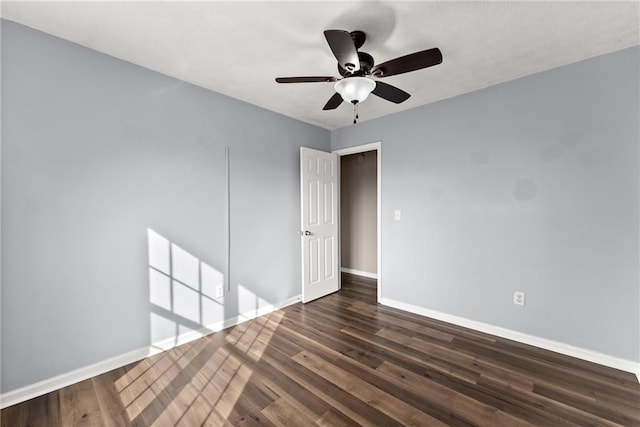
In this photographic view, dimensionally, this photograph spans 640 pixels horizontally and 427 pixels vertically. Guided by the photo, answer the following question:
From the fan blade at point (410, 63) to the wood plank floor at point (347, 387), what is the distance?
222 centimetres

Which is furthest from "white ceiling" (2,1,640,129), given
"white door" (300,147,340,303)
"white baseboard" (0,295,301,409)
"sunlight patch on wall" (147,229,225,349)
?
"white baseboard" (0,295,301,409)

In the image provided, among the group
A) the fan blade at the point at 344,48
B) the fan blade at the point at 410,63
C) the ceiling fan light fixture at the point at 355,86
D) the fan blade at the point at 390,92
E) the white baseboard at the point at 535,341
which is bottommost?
the white baseboard at the point at 535,341

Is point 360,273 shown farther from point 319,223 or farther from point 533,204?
point 533,204

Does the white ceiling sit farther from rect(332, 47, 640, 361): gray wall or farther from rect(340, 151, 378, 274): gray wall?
rect(340, 151, 378, 274): gray wall

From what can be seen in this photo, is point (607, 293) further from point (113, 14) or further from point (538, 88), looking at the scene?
point (113, 14)

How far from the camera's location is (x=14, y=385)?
5.92 feet

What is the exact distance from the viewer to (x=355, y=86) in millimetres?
1833

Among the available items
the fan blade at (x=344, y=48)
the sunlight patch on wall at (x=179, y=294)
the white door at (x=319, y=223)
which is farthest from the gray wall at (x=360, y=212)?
the fan blade at (x=344, y=48)

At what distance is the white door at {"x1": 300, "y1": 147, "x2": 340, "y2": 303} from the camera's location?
3.67 metres

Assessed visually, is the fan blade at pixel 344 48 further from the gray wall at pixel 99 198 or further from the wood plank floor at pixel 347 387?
the wood plank floor at pixel 347 387

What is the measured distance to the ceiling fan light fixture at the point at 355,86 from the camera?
181 centimetres

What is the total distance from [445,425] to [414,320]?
155cm

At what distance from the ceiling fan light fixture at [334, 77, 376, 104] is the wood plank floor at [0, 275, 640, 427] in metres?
2.08

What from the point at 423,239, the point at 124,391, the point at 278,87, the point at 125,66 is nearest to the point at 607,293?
the point at 423,239
